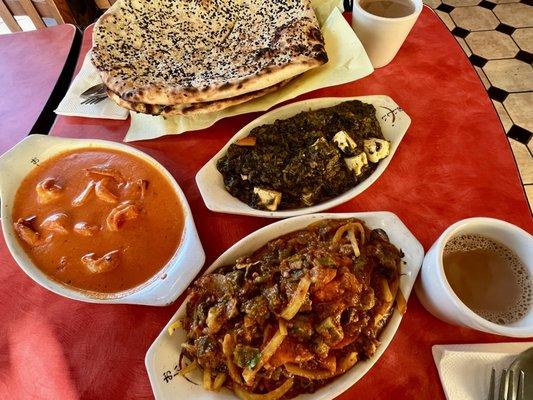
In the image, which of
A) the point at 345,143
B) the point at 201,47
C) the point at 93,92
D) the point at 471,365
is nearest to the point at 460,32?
the point at 201,47

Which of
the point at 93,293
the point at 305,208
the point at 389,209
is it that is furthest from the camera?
the point at 389,209

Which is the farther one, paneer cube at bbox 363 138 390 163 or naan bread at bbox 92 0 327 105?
naan bread at bbox 92 0 327 105

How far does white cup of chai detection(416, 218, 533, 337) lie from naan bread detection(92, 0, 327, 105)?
1.10 metres

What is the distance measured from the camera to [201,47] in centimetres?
214

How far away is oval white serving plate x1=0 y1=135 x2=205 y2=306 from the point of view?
4.53 ft

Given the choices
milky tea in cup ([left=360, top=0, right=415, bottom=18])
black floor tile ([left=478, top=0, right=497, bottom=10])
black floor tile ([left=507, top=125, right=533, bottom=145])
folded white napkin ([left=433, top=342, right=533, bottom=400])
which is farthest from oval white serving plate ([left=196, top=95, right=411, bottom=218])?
black floor tile ([left=478, top=0, right=497, bottom=10])

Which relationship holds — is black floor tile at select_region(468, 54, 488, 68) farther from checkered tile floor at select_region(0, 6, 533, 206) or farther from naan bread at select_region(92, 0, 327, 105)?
naan bread at select_region(92, 0, 327, 105)

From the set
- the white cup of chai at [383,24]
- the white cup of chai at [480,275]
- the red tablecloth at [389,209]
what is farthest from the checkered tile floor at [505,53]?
the white cup of chai at [480,275]

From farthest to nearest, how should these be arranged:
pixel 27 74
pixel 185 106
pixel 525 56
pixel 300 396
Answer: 1. pixel 525 56
2. pixel 27 74
3. pixel 185 106
4. pixel 300 396

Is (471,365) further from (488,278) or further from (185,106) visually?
(185,106)

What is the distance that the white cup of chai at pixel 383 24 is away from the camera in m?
1.92

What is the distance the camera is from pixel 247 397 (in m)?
1.18

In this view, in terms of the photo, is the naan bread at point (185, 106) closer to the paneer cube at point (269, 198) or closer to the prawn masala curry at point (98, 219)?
the prawn masala curry at point (98, 219)

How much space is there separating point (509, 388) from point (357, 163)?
972 mm
